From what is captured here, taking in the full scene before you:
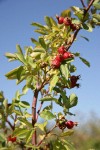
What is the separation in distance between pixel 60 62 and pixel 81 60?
0.78ft

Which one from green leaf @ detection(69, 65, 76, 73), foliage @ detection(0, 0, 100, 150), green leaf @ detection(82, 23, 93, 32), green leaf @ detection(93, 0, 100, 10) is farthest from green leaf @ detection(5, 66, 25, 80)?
green leaf @ detection(93, 0, 100, 10)

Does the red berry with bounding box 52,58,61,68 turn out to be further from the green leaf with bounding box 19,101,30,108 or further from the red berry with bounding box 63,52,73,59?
the green leaf with bounding box 19,101,30,108

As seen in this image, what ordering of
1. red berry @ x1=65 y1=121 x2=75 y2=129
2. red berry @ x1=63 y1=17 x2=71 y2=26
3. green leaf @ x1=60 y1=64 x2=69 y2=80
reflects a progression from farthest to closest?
red berry @ x1=63 y1=17 x2=71 y2=26 < red berry @ x1=65 y1=121 x2=75 y2=129 < green leaf @ x1=60 y1=64 x2=69 y2=80

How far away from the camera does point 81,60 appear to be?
66.4 inches

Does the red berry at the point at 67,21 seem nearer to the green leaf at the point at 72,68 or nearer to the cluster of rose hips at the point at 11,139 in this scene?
the green leaf at the point at 72,68

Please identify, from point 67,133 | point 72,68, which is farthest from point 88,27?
point 67,133

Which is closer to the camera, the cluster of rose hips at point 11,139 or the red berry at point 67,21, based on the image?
the cluster of rose hips at point 11,139

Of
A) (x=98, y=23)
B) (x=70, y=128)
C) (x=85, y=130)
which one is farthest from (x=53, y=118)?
(x=85, y=130)

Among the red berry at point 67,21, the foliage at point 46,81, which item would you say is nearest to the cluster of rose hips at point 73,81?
the foliage at point 46,81

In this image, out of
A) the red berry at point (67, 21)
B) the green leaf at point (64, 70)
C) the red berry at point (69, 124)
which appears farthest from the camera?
the red berry at point (67, 21)

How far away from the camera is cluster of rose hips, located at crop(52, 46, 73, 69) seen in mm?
1474

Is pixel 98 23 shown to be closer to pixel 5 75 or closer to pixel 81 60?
pixel 81 60

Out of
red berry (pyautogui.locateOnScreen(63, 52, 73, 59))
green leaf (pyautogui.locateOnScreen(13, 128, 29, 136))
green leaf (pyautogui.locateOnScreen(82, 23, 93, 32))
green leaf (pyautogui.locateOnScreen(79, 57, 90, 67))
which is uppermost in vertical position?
green leaf (pyautogui.locateOnScreen(82, 23, 93, 32))

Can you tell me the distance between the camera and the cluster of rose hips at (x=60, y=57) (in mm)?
1474
